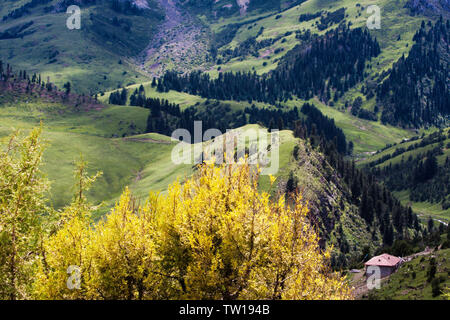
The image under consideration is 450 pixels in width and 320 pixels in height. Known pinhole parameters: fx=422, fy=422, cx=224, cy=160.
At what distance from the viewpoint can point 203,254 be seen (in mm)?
28703

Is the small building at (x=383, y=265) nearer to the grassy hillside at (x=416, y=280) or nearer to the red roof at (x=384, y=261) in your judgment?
the red roof at (x=384, y=261)

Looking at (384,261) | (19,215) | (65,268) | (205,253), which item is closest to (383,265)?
(384,261)

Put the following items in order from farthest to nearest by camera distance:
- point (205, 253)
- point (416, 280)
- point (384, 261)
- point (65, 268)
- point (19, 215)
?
point (384, 261), point (416, 280), point (19, 215), point (65, 268), point (205, 253)

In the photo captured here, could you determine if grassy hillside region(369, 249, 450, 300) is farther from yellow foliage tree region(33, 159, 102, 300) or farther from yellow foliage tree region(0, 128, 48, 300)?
yellow foliage tree region(0, 128, 48, 300)

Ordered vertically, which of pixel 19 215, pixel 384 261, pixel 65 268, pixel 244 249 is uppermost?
pixel 19 215

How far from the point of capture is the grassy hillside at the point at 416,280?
9912cm

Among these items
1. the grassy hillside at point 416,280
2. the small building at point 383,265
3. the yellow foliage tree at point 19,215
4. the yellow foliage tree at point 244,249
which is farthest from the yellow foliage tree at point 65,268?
the small building at point 383,265

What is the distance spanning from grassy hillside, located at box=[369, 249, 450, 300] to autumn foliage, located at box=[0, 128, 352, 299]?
79.4 metres

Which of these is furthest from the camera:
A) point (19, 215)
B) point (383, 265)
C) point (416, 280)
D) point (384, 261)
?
point (384, 261)

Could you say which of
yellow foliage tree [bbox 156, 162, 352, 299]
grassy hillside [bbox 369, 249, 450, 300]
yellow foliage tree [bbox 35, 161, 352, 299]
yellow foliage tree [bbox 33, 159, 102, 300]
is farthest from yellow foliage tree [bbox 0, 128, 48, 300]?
grassy hillside [bbox 369, 249, 450, 300]

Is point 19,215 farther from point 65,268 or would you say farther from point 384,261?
point 384,261

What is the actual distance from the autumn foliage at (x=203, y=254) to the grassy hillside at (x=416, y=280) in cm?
7943

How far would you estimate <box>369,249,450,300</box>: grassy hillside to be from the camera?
9912 cm

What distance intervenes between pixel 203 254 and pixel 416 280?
101 meters
